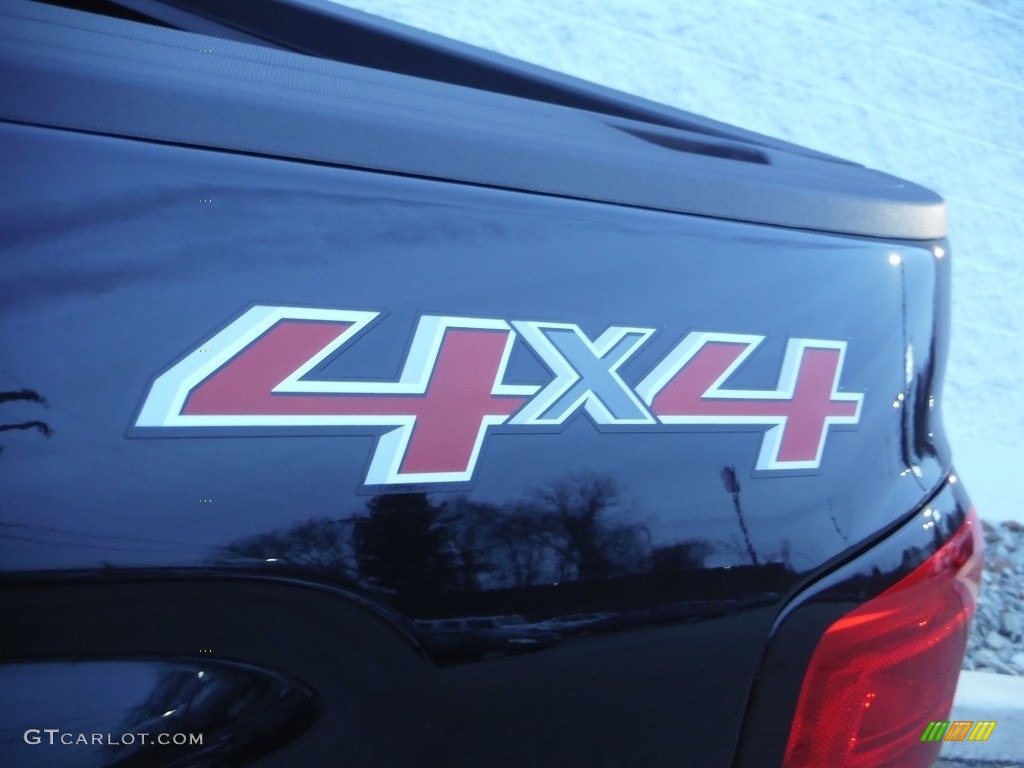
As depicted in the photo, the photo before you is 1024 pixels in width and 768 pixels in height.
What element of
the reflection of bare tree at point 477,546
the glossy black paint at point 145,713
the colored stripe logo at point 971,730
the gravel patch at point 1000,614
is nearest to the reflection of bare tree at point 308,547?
the reflection of bare tree at point 477,546

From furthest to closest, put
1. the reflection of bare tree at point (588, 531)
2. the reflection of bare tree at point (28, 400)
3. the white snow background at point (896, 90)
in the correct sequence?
the white snow background at point (896, 90)
the reflection of bare tree at point (588, 531)
the reflection of bare tree at point (28, 400)

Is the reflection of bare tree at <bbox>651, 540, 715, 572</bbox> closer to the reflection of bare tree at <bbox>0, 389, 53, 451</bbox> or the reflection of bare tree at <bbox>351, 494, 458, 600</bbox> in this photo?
the reflection of bare tree at <bbox>351, 494, 458, 600</bbox>

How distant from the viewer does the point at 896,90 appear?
5238mm

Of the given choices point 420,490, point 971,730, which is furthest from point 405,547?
point 971,730

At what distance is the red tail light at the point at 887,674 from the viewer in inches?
40.1

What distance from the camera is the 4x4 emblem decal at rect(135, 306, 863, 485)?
0.81 m

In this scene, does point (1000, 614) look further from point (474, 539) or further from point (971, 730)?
point (474, 539)

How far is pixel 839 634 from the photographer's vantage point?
1.02 metres

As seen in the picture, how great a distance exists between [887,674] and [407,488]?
591 mm

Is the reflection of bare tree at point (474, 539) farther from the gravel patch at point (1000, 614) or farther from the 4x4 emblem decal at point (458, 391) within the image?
the gravel patch at point (1000, 614)

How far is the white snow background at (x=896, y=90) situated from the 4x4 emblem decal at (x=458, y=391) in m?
3.97

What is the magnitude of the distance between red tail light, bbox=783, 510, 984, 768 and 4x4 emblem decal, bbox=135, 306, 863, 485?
20 cm

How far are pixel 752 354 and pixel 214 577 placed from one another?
58 cm

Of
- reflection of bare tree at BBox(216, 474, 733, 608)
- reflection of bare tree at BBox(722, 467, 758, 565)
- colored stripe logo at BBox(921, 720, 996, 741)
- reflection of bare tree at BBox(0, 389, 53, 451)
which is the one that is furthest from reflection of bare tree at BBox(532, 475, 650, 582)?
colored stripe logo at BBox(921, 720, 996, 741)
